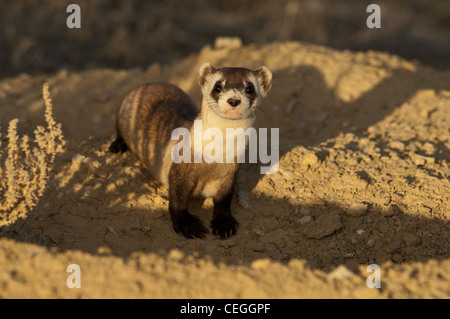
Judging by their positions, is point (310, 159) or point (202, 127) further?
point (310, 159)

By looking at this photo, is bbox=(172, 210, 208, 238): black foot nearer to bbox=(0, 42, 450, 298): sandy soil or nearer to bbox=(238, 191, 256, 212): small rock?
bbox=(0, 42, 450, 298): sandy soil

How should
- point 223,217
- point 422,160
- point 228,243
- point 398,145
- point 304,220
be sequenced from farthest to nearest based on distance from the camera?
point 398,145 < point 422,160 < point 223,217 < point 304,220 < point 228,243

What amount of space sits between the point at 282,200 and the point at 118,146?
210 cm

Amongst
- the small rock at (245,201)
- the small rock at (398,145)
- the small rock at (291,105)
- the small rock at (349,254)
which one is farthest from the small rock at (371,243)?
the small rock at (291,105)

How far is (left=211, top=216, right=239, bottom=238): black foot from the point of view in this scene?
451cm

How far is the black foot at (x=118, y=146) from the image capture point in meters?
5.74

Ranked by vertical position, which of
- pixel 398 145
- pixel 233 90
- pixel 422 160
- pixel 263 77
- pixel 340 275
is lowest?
pixel 340 275

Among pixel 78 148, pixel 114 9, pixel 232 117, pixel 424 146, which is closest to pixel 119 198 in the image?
pixel 78 148

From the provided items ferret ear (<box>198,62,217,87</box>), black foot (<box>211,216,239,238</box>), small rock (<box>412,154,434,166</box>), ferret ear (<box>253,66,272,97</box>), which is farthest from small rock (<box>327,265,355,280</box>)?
small rock (<box>412,154,434,166</box>)

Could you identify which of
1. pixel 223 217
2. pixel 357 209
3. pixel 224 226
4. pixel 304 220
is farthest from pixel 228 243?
pixel 357 209

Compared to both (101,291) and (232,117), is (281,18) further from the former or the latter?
(101,291)

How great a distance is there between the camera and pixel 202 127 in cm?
441

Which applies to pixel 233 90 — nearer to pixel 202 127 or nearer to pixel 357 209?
pixel 202 127
